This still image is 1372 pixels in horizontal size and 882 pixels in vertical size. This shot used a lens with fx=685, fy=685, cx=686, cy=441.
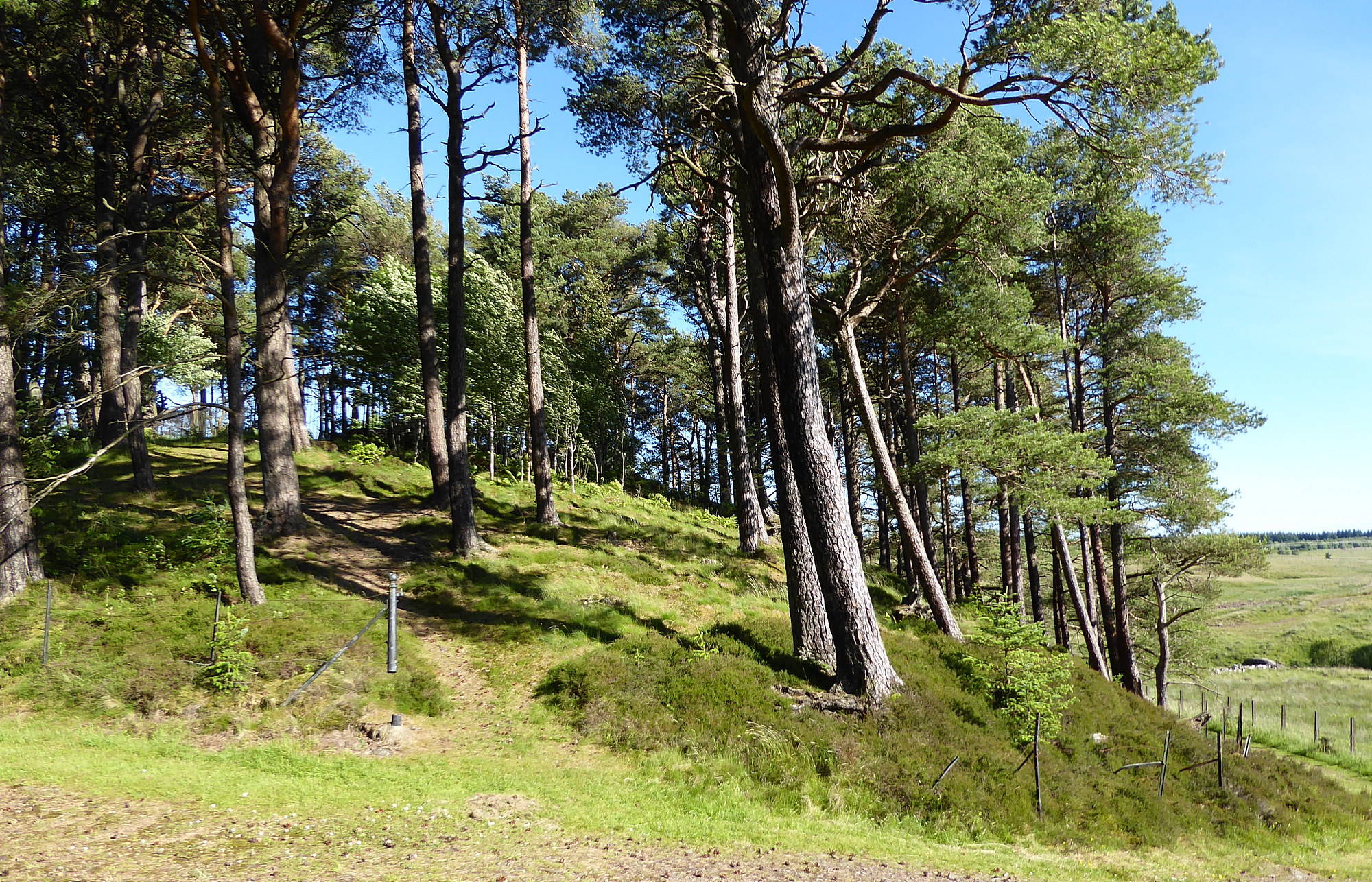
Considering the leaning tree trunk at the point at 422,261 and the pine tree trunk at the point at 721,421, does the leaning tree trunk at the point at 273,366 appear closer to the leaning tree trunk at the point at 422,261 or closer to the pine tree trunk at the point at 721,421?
the leaning tree trunk at the point at 422,261

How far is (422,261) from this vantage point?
15164 millimetres

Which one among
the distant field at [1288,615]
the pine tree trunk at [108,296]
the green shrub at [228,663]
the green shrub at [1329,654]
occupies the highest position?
the pine tree trunk at [108,296]

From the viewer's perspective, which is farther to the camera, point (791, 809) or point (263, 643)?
point (263, 643)

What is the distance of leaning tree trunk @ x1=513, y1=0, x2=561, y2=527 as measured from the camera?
52.9 feet

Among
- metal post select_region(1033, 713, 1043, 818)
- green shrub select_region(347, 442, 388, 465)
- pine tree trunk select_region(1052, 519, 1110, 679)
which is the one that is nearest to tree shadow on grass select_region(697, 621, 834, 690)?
metal post select_region(1033, 713, 1043, 818)

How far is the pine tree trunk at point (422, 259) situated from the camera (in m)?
15.2

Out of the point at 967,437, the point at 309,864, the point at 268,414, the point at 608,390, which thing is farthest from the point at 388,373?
the point at 309,864

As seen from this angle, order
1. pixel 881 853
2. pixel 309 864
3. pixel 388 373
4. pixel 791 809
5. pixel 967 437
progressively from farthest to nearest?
pixel 388 373 → pixel 967 437 → pixel 791 809 → pixel 881 853 → pixel 309 864

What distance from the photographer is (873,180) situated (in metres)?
14.4

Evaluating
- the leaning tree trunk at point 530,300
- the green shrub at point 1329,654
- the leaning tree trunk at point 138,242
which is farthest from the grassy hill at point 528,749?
the green shrub at point 1329,654

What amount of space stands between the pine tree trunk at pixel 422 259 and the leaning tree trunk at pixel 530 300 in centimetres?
207

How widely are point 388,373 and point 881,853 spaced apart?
66.7 feet

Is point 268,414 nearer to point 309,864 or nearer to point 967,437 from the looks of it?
point 309,864

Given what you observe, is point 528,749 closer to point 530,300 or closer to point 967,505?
point 530,300
